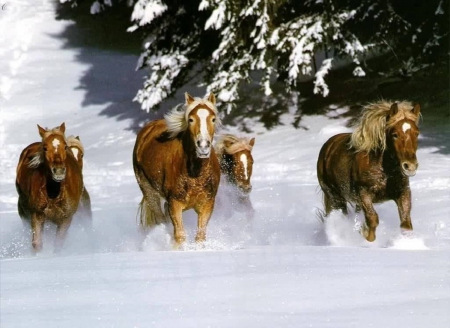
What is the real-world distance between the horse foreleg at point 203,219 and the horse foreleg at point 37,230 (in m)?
1.89

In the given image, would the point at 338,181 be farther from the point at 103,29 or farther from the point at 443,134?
the point at 103,29

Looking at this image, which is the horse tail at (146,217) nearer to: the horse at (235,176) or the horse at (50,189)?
the horse at (50,189)

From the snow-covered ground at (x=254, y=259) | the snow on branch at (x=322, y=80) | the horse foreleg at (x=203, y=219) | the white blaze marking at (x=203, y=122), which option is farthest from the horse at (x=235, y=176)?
the snow on branch at (x=322, y=80)

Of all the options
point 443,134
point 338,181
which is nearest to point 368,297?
point 338,181

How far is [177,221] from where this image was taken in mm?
10625

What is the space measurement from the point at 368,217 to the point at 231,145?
9.23ft

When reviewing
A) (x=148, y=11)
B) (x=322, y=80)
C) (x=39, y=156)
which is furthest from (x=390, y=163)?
(x=148, y=11)

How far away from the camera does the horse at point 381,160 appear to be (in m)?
10.3

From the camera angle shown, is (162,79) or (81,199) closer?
(81,199)

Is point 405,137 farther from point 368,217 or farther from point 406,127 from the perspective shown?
point 368,217

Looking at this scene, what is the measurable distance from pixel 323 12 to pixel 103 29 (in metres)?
16.8

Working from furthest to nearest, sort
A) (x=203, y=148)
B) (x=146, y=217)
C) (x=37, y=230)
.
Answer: (x=146, y=217)
(x=37, y=230)
(x=203, y=148)

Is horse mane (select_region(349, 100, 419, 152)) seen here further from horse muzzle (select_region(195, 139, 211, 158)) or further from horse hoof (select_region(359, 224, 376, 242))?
horse muzzle (select_region(195, 139, 211, 158))

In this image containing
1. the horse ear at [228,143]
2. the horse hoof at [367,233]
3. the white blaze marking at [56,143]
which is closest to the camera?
the horse hoof at [367,233]
